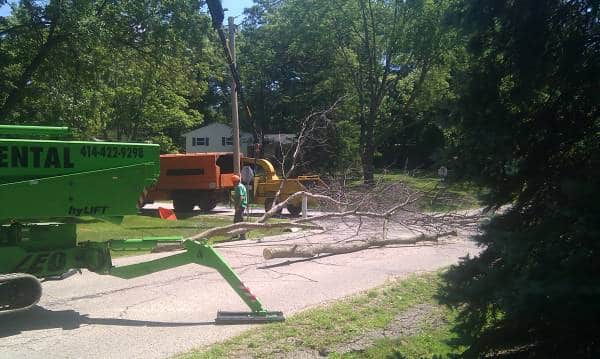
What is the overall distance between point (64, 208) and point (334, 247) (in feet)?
21.1

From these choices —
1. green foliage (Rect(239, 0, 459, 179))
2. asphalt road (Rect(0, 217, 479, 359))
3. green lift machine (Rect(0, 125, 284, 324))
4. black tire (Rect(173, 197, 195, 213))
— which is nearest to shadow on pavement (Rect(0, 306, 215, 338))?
asphalt road (Rect(0, 217, 479, 359))

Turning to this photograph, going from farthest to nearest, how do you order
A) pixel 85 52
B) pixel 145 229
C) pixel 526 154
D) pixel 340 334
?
pixel 145 229 < pixel 85 52 < pixel 340 334 < pixel 526 154

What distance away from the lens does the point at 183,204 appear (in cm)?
2650

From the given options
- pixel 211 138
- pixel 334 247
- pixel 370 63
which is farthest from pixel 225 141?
pixel 334 247

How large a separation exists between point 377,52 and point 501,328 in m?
34.9

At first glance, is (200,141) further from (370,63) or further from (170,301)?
(170,301)

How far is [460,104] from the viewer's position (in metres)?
4.25

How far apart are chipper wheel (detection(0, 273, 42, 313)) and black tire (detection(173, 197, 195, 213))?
1943cm

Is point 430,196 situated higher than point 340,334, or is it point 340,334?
point 430,196

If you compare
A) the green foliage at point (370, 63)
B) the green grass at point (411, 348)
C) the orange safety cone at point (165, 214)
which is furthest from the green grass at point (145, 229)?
the green foliage at point (370, 63)

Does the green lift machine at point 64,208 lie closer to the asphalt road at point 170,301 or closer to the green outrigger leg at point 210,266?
the green outrigger leg at point 210,266

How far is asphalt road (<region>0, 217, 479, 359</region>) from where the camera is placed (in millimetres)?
6316

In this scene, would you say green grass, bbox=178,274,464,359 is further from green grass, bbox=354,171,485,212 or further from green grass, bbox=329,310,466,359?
green grass, bbox=354,171,485,212

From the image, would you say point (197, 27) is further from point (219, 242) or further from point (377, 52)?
point (377, 52)
